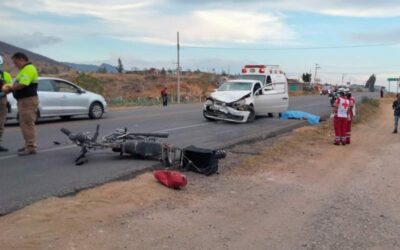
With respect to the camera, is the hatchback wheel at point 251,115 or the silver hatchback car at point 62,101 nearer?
the silver hatchback car at point 62,101

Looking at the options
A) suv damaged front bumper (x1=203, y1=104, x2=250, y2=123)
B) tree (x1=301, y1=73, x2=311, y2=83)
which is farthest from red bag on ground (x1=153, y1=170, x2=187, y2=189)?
tree (x1=301, y1=73, x2=311, y2=83)

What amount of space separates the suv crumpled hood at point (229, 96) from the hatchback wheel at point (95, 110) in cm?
443

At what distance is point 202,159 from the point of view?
9766 mm

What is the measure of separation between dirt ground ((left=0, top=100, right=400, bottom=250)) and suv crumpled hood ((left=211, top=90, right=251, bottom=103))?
1001 cm

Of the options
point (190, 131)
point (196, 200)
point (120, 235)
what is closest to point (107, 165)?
point (196, 200)

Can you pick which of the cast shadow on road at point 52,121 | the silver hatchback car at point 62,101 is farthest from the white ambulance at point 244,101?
the cast shadow on road at point 52,121

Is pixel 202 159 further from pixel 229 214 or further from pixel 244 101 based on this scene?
pixel 244 101

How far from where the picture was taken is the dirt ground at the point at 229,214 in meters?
5.97

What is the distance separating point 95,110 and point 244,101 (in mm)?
5765

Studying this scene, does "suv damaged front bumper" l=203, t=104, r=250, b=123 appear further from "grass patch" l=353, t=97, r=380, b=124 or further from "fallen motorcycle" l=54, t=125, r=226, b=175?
"fallen motorcycle" l=54, t=125, r=226, b=175

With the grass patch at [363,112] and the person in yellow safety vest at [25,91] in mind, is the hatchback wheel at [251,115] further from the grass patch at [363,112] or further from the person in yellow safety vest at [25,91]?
the person in yellow safety vest at [25,91]

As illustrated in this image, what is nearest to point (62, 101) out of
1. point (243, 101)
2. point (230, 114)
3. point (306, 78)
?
point (230, 114)

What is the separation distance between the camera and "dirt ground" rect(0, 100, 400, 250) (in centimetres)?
597

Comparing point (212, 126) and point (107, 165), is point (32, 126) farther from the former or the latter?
point (212, 126)
